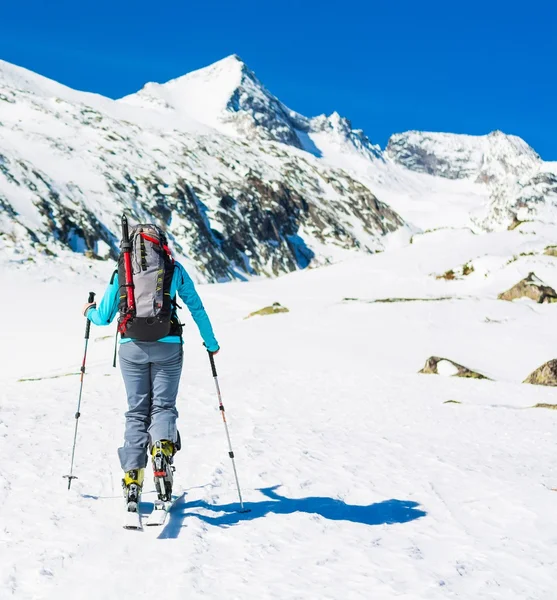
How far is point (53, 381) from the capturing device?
639 inches

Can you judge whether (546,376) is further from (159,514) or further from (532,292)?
(532,292)

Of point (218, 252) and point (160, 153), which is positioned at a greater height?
point (160, 153)

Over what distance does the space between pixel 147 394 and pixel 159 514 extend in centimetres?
123

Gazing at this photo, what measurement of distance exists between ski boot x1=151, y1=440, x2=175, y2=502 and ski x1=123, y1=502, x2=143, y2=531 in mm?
258

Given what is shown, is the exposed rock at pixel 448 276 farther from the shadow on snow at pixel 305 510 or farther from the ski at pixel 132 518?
the ski at pixel 132 518

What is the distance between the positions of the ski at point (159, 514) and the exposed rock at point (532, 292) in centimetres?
3533

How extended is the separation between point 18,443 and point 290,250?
151797mm

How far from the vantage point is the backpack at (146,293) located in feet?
19.7

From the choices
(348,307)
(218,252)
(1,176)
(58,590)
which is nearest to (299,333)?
(348,307)

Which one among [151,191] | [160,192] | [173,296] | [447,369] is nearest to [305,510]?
[173,296]

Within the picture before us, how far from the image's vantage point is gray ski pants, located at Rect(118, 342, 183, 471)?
6.20 m

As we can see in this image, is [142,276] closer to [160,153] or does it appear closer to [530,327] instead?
[530,327]

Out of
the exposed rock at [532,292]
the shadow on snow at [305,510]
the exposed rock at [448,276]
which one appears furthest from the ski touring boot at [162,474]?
the exposed rock at [448,276]

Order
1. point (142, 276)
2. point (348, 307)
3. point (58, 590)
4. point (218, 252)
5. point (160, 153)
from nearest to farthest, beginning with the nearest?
1. point (58, 590)
2. point (142, 276)
3. point (348, 307)
4. point (218, 252)
5. point (160, 153)
